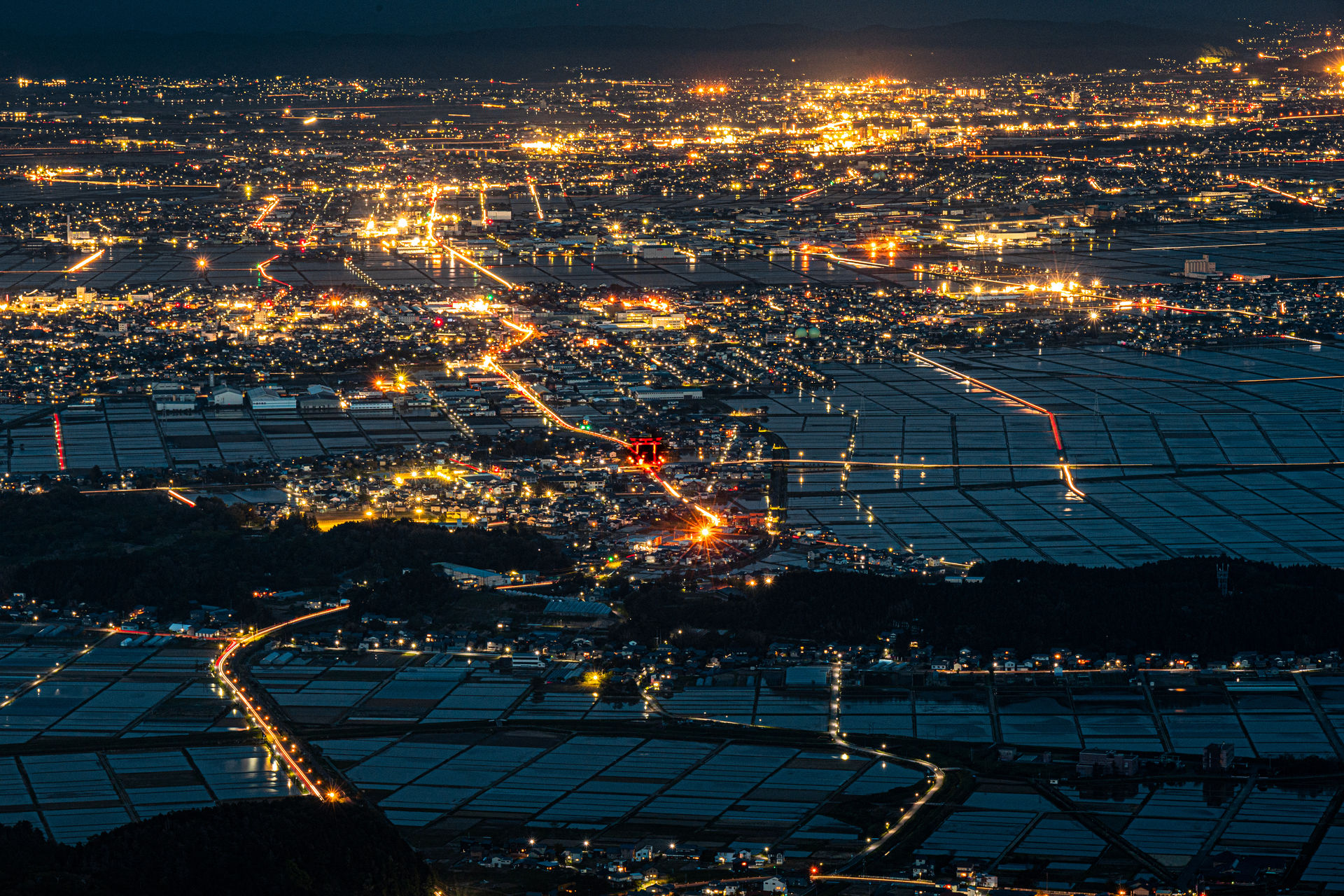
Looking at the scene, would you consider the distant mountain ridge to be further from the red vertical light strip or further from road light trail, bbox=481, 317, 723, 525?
the red vertical light strip

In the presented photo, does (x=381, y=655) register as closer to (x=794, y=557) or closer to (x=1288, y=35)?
(x=794, y=557)

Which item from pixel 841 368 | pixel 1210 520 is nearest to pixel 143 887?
pixel 1210 520

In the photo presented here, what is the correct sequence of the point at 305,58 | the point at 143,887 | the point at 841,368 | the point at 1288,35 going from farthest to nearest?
the point at 305,58
the point at 1288,35
the point at 841,368
the point at 143,887

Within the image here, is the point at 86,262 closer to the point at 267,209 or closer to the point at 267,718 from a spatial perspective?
the point at 267,209

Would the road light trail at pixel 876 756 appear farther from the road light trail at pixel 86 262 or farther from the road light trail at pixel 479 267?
the road light trail at pixel 86 262

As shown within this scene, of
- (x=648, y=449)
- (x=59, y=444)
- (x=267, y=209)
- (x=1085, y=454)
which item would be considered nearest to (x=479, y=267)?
(x=267, y=209)

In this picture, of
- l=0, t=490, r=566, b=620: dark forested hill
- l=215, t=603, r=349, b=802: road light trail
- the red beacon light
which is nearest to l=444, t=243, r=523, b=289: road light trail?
l=0, t=490, r=566, b=620: dark forested hill
